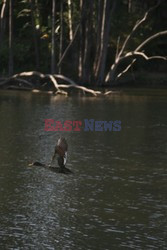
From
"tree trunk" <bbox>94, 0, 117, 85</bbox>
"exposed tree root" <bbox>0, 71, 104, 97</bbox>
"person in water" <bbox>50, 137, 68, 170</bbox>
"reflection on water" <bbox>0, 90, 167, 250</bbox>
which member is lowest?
"reflection on water" <bbox>0, 90, 167, 250</bbox>

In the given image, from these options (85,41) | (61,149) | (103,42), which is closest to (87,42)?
(85,41)

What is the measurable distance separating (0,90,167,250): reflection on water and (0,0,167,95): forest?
24.7 m

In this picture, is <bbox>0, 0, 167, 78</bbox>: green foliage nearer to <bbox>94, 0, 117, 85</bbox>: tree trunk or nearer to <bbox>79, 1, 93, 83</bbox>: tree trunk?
<bbox>79, 1, 93, 83</bbox>: tree trunk

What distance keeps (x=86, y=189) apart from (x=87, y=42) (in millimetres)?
41027

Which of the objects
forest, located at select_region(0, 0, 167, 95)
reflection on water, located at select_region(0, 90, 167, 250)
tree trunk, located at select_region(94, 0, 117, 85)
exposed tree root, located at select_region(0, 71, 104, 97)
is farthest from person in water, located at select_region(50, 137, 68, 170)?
tree trunk, located at select_region(94, 0, 117, 85)

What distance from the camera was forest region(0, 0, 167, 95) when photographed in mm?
60312

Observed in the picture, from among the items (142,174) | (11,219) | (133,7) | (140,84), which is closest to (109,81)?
(140,84)

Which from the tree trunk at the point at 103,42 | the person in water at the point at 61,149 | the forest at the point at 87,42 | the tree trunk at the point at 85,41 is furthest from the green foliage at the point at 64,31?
the person in water at the point at 61,149

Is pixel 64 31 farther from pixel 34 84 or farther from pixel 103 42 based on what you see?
pixel 34 84

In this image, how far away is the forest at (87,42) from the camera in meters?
60.3

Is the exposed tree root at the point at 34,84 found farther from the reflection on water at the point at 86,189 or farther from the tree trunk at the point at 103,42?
the reflection on water at the point at 86,189

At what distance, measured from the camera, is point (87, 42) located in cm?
6016

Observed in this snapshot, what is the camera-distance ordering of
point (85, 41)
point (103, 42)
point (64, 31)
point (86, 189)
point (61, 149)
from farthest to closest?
point (64, 31) < point (85, 41) < point (103, 42) < point (86, 189) < point (61, 149)

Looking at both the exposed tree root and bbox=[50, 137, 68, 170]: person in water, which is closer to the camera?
bbox=[50, 137, 68, 170]: person in water
